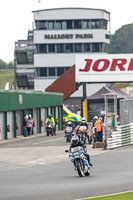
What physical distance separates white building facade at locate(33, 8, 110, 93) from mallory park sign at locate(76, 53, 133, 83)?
128 feet

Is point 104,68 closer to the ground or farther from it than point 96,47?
closer to the ground

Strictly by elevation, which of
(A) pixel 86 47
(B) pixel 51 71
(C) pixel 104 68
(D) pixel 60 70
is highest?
(A) pixel 86 47

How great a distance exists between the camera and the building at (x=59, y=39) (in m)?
100

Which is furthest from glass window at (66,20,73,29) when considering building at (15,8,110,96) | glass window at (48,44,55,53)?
glass window at (48,44,55,53)

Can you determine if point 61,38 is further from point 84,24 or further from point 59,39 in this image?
point 84,24

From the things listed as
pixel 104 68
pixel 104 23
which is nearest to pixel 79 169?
pixel 104 68

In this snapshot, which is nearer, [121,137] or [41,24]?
[121,137]

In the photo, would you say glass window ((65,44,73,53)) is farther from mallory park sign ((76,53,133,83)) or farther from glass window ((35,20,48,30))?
mallory park sign ((76,53,133,83))

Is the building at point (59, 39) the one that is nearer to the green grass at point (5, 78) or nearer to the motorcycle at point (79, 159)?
the green grass at point (5, 78)

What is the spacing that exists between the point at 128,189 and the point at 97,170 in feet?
20.8

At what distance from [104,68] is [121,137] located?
88.9 ft

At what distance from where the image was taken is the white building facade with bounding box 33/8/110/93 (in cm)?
10031

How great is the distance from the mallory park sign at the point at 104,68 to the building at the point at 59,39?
128 feet

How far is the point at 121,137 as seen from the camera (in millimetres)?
34094
